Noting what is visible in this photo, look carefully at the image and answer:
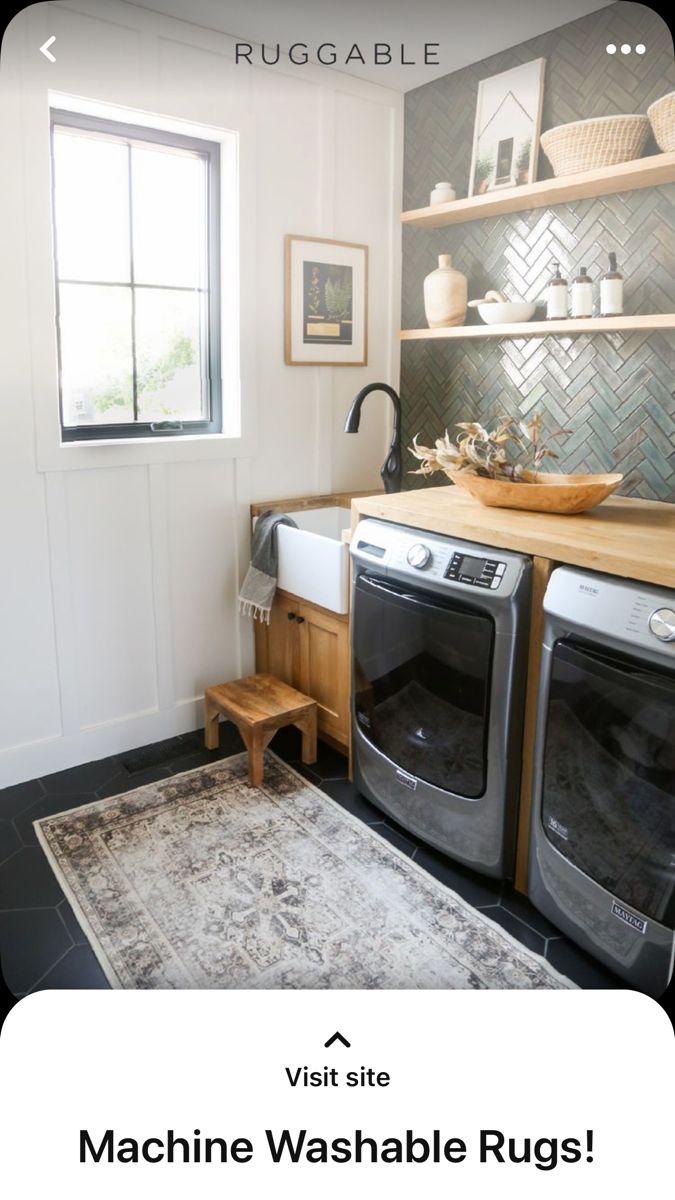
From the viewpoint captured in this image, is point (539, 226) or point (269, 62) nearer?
point (269, 62)

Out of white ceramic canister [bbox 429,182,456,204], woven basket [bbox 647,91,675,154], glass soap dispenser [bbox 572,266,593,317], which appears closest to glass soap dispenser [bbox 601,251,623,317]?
glass soap dispenser [bbox 572,266,593,317]

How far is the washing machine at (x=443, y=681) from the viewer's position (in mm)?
1707

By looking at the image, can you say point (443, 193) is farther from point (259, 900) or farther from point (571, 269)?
point (259, 900)

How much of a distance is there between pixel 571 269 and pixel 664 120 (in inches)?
17.5

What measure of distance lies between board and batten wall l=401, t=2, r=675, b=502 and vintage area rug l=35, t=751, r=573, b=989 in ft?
3.80

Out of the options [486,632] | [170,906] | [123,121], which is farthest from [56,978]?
[123,121]

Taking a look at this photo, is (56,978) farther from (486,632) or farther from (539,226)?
(539,226)

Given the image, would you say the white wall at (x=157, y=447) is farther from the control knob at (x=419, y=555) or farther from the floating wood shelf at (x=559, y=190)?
the control knob at (x=419, y=555)

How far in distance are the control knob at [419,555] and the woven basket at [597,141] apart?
3.12ft

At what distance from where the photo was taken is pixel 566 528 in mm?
1731

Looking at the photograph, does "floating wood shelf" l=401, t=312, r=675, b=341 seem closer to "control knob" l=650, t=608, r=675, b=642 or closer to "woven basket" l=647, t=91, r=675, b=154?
"woven basket" l=647, t=91, r=675, b=154

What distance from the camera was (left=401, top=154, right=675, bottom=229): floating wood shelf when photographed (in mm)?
1846
